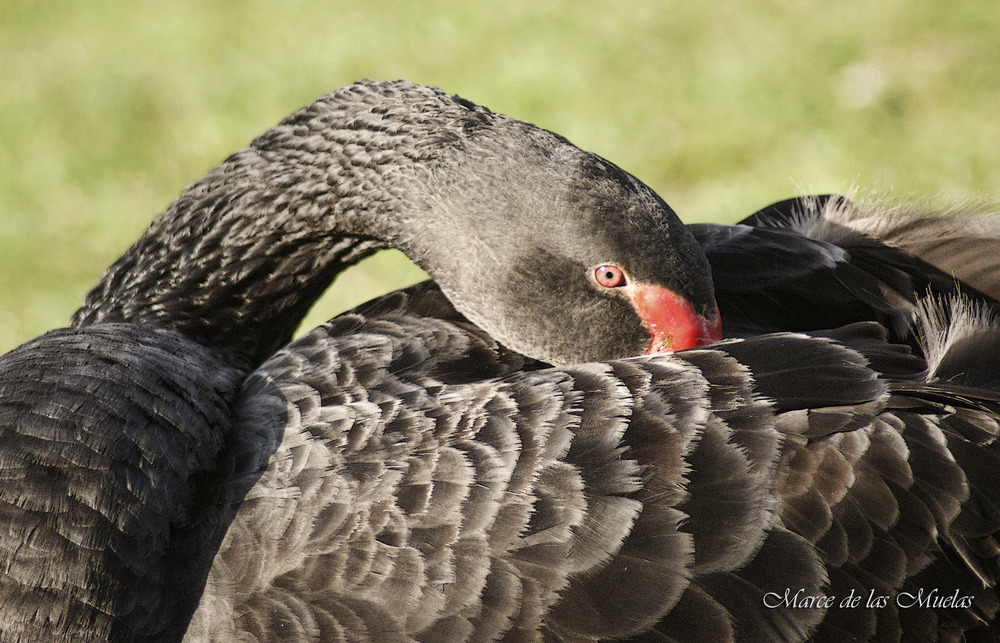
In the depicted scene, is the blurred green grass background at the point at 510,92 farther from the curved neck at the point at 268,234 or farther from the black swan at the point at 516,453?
the black swan at the point at 516,453

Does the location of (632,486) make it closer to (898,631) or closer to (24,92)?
(898,631)

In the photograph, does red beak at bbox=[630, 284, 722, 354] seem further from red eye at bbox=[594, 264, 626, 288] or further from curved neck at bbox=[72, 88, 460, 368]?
curved neck at bbox=[72, 88, 460, 368]

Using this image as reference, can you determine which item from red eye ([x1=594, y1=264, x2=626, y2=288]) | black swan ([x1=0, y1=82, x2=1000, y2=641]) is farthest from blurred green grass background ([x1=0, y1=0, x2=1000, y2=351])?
red eye ([x1=594, y1=264, x2=626, y2=288])

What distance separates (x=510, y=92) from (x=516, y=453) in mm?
4739

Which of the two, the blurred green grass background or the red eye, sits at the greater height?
the blurred green grass background

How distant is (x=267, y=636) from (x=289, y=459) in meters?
0.43

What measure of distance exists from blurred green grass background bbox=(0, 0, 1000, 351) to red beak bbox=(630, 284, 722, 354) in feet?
9.98

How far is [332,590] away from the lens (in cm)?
204

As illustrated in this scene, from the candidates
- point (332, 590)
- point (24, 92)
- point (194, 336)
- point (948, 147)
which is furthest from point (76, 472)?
point (24, 92)

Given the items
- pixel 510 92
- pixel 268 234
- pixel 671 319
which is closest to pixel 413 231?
pixel 268 234

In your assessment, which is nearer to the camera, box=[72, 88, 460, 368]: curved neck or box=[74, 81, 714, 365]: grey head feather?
box=[74, 81, 714, 365]: grey head feather

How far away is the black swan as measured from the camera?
201 centimetres

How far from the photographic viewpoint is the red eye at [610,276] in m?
2.47

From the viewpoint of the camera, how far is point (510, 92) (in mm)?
6461
